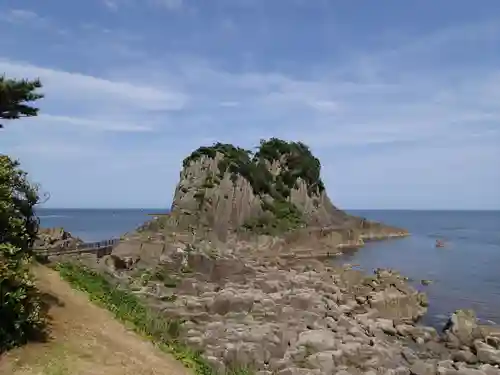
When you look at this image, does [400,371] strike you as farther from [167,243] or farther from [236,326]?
[167,243]

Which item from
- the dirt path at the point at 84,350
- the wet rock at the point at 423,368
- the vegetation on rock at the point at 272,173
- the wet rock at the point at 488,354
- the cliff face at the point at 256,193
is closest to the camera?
the dirt path at the point at 84,350

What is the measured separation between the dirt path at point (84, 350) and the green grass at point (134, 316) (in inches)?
20.5

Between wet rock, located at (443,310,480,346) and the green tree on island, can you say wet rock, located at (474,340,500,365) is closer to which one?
wet rock, located at (443,310,480,346)

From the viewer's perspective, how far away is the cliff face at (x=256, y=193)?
60.6 meters

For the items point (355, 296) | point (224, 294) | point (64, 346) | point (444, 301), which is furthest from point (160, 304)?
point (444, 301)

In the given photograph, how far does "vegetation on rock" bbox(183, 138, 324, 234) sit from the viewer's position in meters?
64.8

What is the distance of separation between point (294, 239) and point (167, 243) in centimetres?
3163

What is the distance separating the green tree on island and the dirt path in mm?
558

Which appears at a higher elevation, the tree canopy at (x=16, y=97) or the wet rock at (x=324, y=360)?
the tree canopy at (x=16, y=97)

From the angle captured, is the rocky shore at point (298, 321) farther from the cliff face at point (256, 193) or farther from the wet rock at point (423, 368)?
the cliff face at point (256, 193)

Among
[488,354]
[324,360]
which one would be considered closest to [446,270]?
[488,354]

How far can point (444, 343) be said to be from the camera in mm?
24141

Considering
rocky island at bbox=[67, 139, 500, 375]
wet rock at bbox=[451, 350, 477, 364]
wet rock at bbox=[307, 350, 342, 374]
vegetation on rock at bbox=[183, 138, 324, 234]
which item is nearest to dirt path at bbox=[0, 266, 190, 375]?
rocky island at bbox=[67, 139, 500, 375]

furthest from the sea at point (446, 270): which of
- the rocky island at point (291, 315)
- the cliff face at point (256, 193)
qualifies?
the cliff face at point (256, 193)
